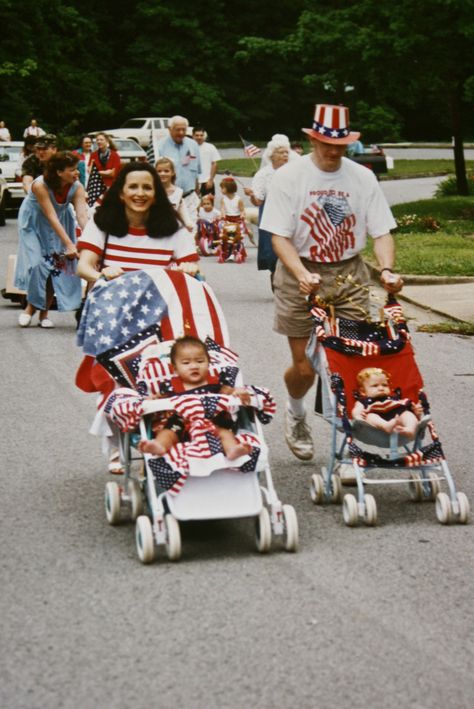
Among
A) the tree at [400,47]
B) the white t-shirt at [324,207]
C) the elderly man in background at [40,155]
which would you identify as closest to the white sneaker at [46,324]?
the elderly man in background at [40,155]

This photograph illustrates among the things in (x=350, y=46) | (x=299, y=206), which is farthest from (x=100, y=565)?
(x=350, y=46)

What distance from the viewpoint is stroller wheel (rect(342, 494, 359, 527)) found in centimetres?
689

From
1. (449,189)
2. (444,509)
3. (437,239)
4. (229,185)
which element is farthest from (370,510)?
(449,189)

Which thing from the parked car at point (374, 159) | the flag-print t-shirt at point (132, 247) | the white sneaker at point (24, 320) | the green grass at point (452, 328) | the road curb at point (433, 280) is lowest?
the parked car at point (374, 159)

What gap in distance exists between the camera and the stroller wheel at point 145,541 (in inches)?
245

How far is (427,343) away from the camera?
1320 cm

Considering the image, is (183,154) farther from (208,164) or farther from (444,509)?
(444,509)

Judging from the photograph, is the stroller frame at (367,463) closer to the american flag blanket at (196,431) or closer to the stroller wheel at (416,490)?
the stroller wheel at (416,490)

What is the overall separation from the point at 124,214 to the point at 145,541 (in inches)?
88.0

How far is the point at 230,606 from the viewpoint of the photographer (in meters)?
5.74

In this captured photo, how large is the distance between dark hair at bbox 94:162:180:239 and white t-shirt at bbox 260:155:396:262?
541mm

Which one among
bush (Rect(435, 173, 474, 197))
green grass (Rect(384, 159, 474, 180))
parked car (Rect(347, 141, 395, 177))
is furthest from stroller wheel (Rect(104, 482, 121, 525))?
green grass (Rect(384, 159, 474, 180))

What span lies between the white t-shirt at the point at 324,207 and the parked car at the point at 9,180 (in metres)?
21.2

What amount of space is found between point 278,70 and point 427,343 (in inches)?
2243
